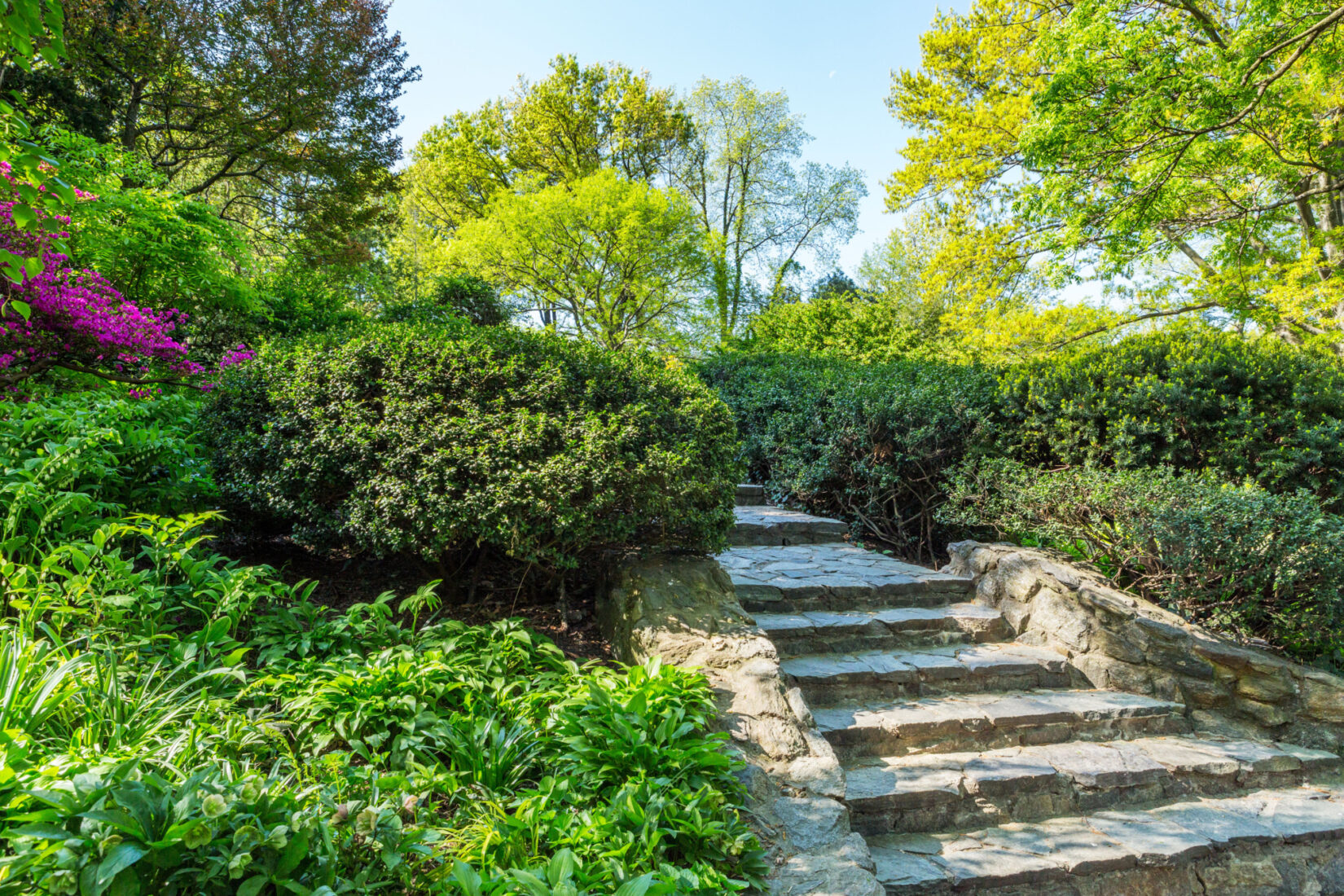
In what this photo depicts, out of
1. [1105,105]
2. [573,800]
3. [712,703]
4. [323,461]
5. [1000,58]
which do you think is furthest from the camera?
[1000,58]

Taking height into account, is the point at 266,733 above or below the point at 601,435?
below

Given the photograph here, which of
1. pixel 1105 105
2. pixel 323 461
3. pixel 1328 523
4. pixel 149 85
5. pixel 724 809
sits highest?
pixel 149 85

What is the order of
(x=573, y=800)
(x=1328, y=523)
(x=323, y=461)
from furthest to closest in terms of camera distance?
(x=1328, y=523)
(x=323, y=461)
(x=573, y=800)

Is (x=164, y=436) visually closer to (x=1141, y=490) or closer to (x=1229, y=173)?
(x=1141, y=490)

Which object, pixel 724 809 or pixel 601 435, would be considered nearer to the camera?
pixel 724 809

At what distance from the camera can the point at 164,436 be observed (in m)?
3.63

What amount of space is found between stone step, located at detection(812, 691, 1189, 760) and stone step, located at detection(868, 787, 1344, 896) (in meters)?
0.43

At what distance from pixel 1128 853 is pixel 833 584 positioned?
213cm

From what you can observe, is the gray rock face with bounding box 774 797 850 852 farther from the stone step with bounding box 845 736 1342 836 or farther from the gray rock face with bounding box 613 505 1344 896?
the stone step with bounding box 845 736 1342 836

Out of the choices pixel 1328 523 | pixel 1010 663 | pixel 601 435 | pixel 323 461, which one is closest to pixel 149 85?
pixel 323 461

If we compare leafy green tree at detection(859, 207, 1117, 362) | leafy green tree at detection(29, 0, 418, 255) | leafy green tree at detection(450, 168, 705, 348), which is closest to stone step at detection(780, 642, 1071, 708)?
leafy green tree at detection(859, 207, 1117, 362)

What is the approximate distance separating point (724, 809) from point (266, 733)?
1.66 meters

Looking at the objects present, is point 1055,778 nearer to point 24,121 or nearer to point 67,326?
point 24,121

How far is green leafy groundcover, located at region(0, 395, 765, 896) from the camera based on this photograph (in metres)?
1.60
